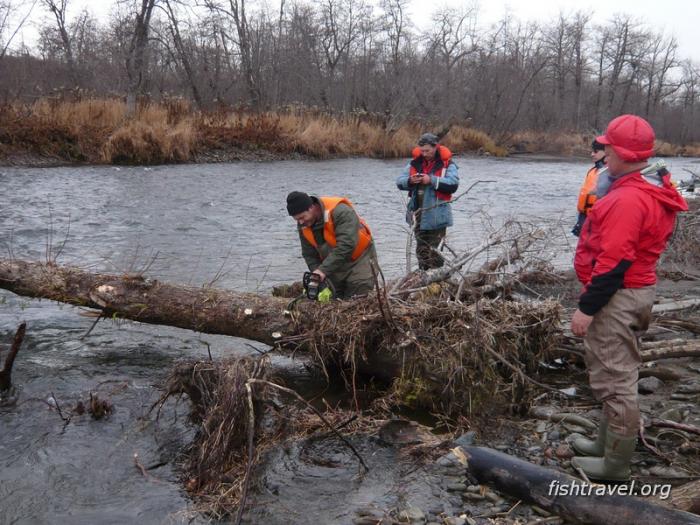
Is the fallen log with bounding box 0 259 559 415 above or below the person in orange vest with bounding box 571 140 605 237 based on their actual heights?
below

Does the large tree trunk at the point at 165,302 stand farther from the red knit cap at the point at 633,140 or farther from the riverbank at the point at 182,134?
the riverbank at the point at 182,134

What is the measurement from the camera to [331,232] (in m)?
5.63

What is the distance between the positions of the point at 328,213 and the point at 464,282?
1.28 m

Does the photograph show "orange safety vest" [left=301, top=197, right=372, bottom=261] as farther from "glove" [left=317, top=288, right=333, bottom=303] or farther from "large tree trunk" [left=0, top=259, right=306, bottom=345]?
"large tree trunk" [left=0, top=259, right=306, bottom=345]

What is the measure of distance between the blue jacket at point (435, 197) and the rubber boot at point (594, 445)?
3.67 m

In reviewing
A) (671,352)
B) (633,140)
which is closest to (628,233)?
(633,140)

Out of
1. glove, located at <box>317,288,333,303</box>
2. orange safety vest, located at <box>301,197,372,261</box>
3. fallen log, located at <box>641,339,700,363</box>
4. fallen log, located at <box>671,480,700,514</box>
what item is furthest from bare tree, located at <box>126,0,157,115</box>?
fallen log, located at <box>671,480,700,514</box>

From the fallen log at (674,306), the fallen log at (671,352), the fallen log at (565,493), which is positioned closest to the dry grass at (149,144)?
the fallen log at (674,306)

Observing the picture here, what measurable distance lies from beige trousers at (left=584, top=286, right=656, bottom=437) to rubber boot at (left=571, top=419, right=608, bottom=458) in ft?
1.04

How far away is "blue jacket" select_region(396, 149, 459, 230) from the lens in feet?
23.4

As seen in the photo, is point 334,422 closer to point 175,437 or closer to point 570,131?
point 175,437

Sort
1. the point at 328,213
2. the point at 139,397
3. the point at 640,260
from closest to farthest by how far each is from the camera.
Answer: the point at 640,260 → the point at 139,397 → the point at 328,213

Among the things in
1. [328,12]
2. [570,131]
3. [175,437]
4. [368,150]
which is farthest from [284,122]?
[570,131]

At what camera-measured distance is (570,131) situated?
41125 millimetres
